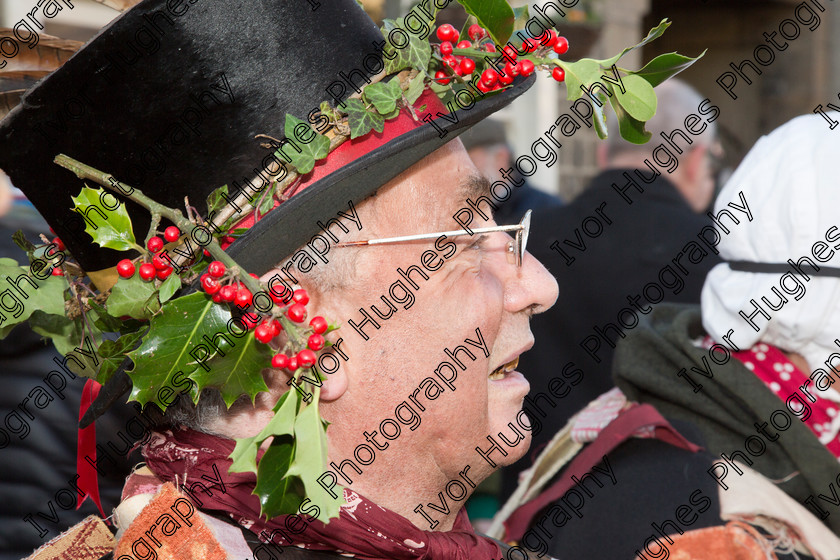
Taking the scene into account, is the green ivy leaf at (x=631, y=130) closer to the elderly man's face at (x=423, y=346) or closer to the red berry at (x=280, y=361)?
the elderly man's face at (x=423, y=346)

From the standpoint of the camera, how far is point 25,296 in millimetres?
1876

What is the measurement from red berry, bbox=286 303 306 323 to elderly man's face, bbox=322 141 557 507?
17 cm

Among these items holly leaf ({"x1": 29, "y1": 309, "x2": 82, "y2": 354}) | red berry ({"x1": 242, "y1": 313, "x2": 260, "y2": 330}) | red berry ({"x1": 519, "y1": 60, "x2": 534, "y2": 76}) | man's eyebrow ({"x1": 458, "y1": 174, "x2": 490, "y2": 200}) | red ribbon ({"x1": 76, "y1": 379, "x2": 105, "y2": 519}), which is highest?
red berry ({"x1": 519, "y1": 60, "x2": 534, "y2": 76})

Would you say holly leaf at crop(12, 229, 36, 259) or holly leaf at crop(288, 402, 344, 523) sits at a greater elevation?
holly leaf at crop(288, 402, 344, 523)

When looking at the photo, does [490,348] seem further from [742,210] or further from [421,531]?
[742,210]

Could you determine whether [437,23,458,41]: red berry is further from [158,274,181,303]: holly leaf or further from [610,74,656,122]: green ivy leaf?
[158,274,181,303]: holly leaf

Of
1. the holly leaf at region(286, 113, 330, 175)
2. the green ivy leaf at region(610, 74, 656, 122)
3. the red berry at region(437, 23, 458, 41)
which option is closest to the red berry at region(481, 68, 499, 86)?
the red berry at region(437, 23, 458, 41)

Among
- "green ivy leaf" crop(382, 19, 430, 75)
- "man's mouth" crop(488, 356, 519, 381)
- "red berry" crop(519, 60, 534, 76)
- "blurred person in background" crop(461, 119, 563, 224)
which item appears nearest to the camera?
"green ivy leaf" crop(382, 19, 430, 75)

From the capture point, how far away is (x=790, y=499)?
236cm

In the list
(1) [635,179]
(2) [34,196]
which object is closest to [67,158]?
(2) [34,196]

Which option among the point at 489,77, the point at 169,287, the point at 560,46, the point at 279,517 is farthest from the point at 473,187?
the point at 279,517

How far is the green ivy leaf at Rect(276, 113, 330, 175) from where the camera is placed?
162cm

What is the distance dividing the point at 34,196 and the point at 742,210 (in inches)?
77.8

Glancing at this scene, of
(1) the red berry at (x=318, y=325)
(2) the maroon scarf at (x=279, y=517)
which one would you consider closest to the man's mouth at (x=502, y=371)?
(2) the maroon scarf at (x=279, y=517)
